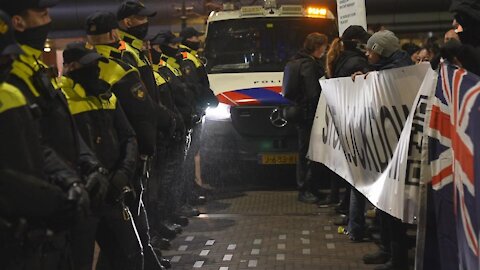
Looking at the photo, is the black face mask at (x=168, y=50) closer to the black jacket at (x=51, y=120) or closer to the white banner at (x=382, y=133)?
the white banner at (x=382, y=133)

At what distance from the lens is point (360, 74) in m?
6.27

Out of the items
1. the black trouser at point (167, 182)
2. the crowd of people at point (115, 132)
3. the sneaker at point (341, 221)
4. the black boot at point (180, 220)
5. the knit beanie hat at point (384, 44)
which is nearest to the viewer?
the crowd of people at point (115, 132)

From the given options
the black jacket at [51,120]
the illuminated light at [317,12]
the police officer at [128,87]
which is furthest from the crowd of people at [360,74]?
the black jacket at [51,120]

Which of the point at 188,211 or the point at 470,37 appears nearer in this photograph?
the point at 470,37

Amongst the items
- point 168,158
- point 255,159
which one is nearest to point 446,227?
point 168,158

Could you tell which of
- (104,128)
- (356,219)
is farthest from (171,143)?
(104,128)

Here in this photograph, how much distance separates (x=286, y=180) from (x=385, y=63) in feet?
13.7

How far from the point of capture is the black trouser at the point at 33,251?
2.78 meters

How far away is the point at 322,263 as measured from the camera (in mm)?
6117

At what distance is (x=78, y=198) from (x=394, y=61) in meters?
→ 3.59

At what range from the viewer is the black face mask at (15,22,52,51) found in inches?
125

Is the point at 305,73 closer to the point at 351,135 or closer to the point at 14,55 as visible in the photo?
the point at 351,135

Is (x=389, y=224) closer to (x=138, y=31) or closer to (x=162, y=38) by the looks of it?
(x=138, y=31)

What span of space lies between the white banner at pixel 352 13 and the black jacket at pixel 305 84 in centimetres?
58
